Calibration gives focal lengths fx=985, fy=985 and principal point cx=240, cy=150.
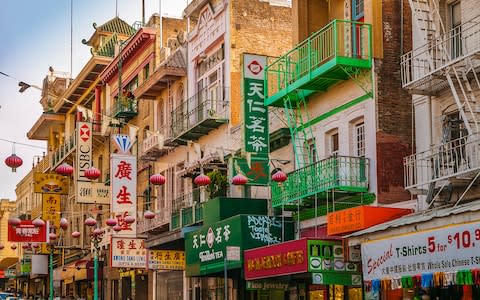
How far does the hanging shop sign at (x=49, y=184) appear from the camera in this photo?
5412cm

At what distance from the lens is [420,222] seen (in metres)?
20.3

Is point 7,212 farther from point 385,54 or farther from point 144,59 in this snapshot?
point 385,54

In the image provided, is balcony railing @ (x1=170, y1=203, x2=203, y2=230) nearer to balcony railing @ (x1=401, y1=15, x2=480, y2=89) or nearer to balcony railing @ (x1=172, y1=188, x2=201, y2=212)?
balcony railing @ (x1=172, y1=188, x2=201, y2=212)

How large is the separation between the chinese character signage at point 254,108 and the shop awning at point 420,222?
338 inches

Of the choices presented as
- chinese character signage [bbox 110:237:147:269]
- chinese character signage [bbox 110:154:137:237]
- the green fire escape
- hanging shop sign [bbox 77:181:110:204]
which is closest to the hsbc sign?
hanging shop sign [bbox 77:181:110:204]

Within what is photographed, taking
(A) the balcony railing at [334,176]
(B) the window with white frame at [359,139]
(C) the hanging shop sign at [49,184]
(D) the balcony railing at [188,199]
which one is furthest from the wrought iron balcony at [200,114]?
(C) the hanging shop sign at [49,184]

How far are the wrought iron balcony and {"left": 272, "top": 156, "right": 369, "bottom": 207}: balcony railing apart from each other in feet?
31.4

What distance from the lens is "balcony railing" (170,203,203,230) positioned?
118 ft

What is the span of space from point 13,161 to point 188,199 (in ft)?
31.5

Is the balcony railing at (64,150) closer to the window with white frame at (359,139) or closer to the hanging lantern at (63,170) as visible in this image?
the hanging lantern at (63,170)

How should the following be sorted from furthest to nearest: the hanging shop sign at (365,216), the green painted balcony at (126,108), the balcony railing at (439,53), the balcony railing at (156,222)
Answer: the green painted balcony at (126,108)
the balcony railing at (156,222)
the hanging shop sign at (365,216)
the balcony railing at (439,53)

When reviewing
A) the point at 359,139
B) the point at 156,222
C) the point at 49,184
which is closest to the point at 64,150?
the point at 49,184

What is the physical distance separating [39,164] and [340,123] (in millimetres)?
51579

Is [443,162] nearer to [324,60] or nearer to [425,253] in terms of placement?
[425,253]
